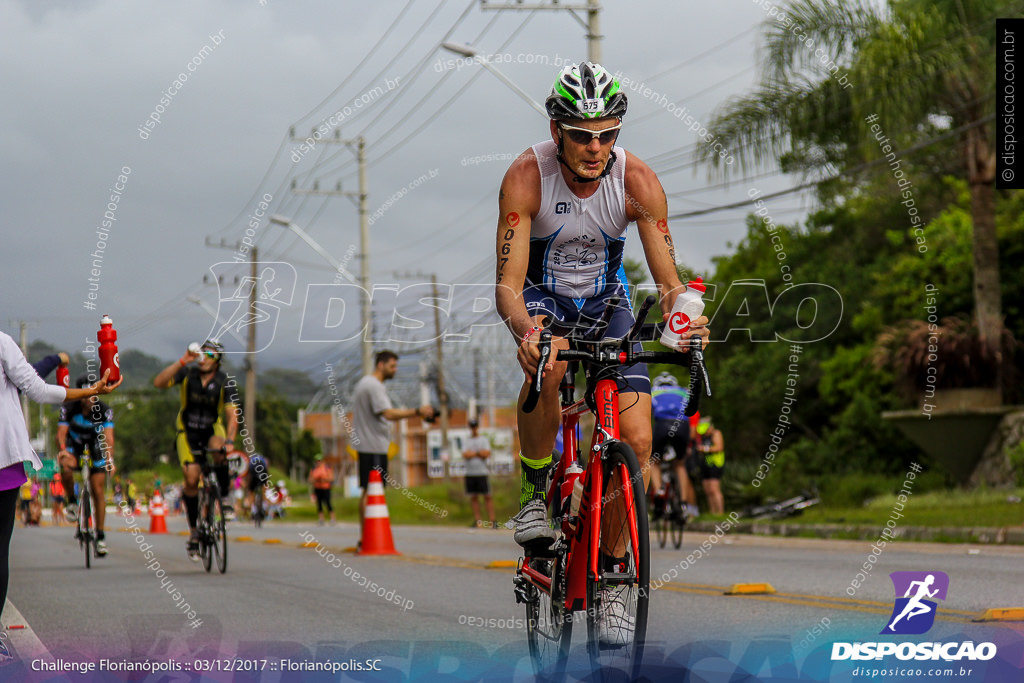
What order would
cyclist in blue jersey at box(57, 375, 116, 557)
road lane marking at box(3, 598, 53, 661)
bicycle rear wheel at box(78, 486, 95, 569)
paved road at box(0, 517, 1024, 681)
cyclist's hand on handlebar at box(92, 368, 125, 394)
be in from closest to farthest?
paved road at box(0, 517, 1024, 681) → road lane marking at box(3, 598, 53, 661) → cyclist's hand on handlebar at box(92, 368, 125, 394) → cyclist in blue jersey at box(57, 375, 116, 557) → bicycle rear wheel at box(78, 486, 95, 569)

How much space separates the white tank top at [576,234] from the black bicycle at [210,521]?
691 centimetres

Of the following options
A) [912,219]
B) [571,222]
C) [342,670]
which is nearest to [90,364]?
[342,670]

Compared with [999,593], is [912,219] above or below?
above

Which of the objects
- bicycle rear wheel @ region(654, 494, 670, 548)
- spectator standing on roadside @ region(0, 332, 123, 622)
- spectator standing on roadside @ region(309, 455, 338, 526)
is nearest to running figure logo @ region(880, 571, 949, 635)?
spectator standing on roadside @ region(0, 332, 123, 622)

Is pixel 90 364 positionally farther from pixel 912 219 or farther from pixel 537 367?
pixel 912 219

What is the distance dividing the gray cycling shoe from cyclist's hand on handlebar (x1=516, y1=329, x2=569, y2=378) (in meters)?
0.70

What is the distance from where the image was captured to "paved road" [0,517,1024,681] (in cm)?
580

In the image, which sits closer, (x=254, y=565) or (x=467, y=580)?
(x=467, y=580)

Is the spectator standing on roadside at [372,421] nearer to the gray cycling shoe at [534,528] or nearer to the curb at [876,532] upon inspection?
the curb at [876,532]

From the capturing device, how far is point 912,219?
27.6 metres

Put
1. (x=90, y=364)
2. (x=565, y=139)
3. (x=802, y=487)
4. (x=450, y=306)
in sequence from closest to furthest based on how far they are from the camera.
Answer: (x=565, y=139) < (x=450, y=306) < (x=90, y=364) < (x=802, y=487)

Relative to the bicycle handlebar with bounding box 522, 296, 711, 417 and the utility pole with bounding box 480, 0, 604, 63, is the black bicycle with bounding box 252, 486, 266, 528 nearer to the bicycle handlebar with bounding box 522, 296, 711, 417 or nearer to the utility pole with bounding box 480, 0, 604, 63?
the utility pole with bounding box 480, 0, 604, 63

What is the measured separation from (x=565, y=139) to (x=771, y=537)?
38.9 feet

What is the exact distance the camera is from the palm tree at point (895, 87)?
63.8 feet
